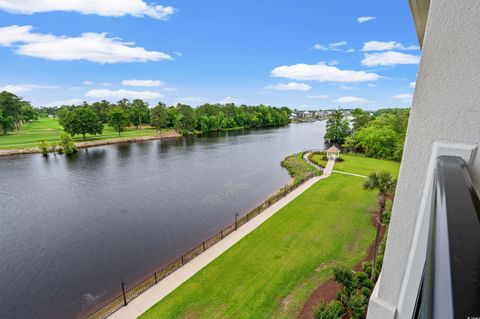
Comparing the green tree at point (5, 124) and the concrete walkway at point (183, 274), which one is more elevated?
the green tree at point (5, 124)

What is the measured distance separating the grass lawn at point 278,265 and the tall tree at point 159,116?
199 ft

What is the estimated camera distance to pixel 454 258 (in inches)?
24.0

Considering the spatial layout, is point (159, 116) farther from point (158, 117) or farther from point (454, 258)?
point (454, 258)

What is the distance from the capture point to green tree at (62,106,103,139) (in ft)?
177

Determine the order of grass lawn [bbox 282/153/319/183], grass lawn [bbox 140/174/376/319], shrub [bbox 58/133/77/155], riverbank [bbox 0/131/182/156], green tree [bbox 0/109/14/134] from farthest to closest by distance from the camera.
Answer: green tree [bbox 0/109/14/134] < riverbank [bbox 0/131/182/156] < shrub [bbox 58/133/77/155] < grass lawn [bbox 282/153/319/183] < grass lawn [bbox 140/174/376/319]

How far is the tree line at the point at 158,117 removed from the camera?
183ft

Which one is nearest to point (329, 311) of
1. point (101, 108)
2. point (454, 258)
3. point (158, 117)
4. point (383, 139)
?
point (454, 258)

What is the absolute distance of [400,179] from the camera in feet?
6.07

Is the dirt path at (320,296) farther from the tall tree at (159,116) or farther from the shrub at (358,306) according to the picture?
the tall tree at (159,116)

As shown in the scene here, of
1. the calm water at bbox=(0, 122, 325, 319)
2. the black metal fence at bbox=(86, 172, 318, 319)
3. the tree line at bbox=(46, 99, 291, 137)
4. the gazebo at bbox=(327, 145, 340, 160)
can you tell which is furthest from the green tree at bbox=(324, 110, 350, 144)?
the black metal fence at bbox=(86, 172, 318, 319)

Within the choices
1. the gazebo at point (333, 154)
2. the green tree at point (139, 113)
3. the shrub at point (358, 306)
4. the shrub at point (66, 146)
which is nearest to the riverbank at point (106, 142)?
the shrub at point (66, 146)

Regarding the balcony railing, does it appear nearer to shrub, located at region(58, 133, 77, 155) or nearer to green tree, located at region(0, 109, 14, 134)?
shrub, located at region(58, 133, 77, 155)

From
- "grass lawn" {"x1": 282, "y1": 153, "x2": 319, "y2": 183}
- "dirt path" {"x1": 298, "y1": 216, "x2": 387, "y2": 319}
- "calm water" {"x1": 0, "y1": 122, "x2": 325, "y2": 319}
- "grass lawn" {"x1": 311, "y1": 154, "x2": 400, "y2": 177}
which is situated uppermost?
"grass lawn" {"x1": 311, "y1": 154, "x2": 400, "y2": 177}

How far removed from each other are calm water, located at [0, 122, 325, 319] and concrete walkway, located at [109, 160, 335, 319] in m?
2.27
